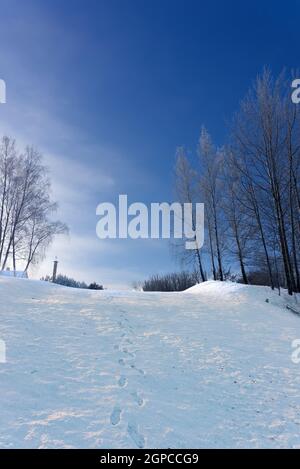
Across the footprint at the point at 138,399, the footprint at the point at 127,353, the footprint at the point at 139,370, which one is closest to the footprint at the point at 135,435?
the footprint at the point at 138,399

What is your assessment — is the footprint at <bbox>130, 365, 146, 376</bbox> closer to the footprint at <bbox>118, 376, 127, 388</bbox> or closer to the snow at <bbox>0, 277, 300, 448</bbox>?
the snow at <bbox>0, 277, 300, 448</bbox>

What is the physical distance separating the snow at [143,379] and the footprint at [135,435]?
0.5 inches

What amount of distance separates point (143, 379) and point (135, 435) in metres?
1.53

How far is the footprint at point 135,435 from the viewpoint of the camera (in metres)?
3.63

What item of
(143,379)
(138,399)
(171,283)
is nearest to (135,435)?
(138,399)

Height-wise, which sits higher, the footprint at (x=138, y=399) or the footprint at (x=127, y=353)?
the footprint at (x=127, y=353)

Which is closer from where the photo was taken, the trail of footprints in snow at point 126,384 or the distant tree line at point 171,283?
the trail of footprints in snow at point 126,384

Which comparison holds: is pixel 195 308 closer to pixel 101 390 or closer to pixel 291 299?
pixel 291 299

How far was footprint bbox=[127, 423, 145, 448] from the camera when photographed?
11.9 ft

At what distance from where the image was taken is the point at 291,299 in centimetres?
1352

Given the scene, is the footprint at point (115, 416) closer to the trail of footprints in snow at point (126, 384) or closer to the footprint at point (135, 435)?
the trail of footprints in snow at point (126, 384)

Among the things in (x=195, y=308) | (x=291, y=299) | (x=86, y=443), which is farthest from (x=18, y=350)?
(x=291, y=299)

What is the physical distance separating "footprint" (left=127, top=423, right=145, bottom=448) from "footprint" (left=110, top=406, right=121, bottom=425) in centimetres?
18

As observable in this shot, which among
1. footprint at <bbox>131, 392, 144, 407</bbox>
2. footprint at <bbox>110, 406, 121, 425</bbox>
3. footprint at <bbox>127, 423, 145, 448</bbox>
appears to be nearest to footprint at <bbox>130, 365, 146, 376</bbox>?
footprint at <bbox>131, 392, 144, 407</bbox>
